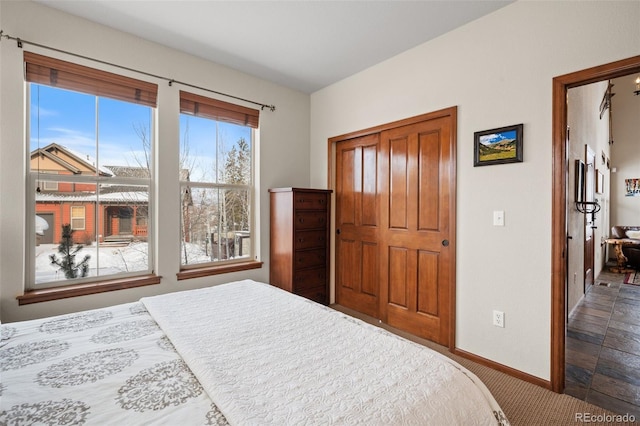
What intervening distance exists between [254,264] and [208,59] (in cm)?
222

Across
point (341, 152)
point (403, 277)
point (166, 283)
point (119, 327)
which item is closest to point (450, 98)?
point (341, 152)

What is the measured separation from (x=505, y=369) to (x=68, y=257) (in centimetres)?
354

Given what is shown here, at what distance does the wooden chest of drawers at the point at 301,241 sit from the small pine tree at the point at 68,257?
5.83 feet

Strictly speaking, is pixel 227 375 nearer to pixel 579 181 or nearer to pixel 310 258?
→ pixel 310 258

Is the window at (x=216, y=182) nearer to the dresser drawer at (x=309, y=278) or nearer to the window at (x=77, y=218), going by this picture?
the dresser drawer at (x=309, y=278)

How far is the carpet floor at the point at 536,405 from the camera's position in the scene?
1744 millimetres

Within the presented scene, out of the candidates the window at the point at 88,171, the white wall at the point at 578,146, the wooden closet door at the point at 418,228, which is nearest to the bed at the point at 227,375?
the window at the point at 88,171

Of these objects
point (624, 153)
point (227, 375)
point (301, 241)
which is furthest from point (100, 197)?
point (624, 153)

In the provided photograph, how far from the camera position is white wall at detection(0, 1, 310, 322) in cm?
206

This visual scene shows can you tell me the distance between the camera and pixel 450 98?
2.55 metres

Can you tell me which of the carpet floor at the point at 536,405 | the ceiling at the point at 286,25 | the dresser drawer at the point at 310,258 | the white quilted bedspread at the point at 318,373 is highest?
the ceiling at the point at 286,25

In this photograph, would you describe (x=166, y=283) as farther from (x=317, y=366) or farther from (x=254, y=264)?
(x=317, y=366)

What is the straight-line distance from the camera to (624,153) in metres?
6.59

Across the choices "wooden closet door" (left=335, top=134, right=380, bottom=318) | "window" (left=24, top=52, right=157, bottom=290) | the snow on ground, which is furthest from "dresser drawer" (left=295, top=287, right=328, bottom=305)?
"window" (left=24, top=52, right=157, bottom=290)
